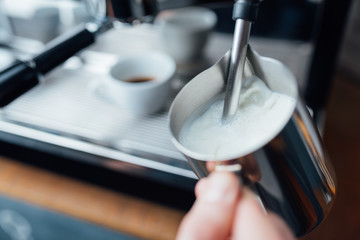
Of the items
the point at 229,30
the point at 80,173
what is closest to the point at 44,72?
the point at 80,173

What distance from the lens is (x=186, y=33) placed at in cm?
48

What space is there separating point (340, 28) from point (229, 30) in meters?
0.20

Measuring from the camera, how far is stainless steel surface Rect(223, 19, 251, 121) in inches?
8.7

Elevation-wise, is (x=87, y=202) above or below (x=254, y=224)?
below

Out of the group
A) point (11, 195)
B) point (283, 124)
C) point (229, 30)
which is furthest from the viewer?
point (229, 30)

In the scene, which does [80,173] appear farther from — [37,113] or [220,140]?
[220,140]

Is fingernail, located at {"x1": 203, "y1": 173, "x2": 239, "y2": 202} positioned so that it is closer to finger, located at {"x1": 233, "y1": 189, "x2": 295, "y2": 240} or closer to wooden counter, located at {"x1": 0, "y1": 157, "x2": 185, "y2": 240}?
finger, located at {"x1": 233, "y1": 189, "x2": 295, "y2": 240}

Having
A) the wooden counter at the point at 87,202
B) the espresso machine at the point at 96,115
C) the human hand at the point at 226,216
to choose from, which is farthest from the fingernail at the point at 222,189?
the wooden counter at the point at 87,202

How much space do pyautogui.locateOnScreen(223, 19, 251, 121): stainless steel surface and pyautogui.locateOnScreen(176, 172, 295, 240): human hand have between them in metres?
0.06

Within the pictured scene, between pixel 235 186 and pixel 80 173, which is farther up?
pixel 235 186

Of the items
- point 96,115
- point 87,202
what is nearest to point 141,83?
point 96,115

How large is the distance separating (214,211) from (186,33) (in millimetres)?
330

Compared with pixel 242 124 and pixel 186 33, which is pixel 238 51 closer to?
pixel 242 124

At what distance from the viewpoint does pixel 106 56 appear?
1.78ft
